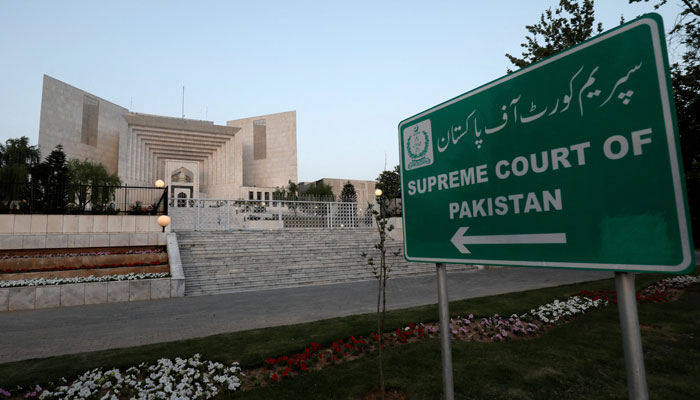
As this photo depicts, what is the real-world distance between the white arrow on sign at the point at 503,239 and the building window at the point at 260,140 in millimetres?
65841

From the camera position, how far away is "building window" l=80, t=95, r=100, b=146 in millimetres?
48688

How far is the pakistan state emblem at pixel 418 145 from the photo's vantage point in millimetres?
1938

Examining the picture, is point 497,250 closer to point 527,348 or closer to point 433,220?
point 433,220

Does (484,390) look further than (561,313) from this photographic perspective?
No

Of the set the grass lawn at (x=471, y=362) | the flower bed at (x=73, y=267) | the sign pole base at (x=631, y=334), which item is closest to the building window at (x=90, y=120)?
the flower bed at (x=73, y=267)

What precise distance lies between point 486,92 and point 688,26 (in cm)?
1176

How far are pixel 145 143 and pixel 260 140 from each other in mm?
19908

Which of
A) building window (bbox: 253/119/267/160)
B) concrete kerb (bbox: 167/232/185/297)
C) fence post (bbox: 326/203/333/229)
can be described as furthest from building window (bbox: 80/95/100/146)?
concrete kerb (bbox: 167/232/185/297)

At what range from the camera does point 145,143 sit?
51.3 meters

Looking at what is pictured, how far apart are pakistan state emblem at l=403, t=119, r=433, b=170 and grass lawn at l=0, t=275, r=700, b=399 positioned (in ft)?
8.92

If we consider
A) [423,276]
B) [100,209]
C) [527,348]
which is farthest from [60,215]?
[527,348]

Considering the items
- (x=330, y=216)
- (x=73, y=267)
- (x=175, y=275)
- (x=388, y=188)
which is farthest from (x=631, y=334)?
(x=330, y=216)

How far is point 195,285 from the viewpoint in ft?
37.0

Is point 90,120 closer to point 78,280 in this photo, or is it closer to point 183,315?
point 78,280
